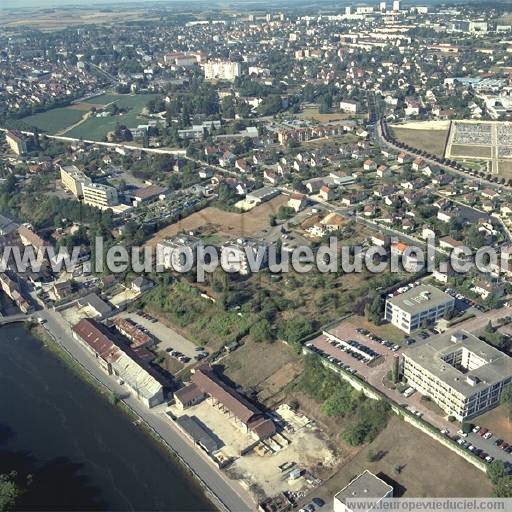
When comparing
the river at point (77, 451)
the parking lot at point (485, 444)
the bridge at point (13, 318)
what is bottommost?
the river at point (77, 451)

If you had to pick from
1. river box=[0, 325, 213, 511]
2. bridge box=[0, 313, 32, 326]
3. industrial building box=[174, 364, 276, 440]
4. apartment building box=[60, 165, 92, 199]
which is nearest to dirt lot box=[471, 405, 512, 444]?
industrial building box=[174, 364, 276, 440]

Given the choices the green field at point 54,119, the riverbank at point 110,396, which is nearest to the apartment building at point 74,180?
the riverbank at point 110,396

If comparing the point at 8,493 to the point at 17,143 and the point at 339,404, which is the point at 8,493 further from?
the point at 17,143

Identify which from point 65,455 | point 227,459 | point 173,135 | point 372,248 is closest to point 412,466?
point 227,459

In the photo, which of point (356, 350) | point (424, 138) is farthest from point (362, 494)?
point (424, 138)

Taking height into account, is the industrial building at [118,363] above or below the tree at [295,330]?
below

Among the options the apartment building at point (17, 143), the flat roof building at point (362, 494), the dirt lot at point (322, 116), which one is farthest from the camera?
the dirt lot at point (322, 116)

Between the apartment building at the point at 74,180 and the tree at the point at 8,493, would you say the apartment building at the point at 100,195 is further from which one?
the tree at the point at 8,493
